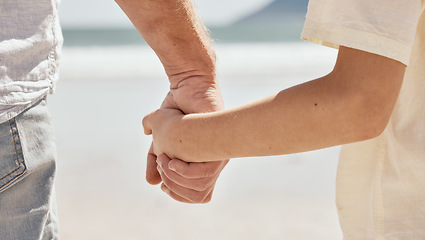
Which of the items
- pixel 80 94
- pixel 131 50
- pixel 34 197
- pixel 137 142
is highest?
pixel 34 197

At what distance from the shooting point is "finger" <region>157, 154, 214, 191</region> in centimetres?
142

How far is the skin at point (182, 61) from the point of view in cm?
155

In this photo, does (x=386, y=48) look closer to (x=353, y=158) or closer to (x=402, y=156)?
(x=402, y=156)

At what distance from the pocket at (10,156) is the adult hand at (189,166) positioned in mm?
389

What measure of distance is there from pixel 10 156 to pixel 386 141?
0.77 m

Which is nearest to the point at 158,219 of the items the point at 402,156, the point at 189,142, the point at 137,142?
the point at 137,142

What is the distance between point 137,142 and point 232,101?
1448 millimetres

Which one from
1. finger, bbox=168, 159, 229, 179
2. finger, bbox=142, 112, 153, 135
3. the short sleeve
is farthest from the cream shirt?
finger, bbox=142, 112, 153, 135

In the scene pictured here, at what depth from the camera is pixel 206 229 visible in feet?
8.95

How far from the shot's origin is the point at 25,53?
1139 mm

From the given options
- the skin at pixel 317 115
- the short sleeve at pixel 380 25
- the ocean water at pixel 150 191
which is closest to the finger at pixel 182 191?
the skin at pixel 317 115

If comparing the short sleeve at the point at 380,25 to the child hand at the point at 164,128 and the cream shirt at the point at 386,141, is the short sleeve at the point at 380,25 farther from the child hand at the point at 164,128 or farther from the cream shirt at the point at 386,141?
the child hand at the point at 164,128

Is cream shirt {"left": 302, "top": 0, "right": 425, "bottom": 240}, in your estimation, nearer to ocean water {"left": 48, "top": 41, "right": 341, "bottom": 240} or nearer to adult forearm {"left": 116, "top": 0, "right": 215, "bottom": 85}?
adult forearm {"left": 116, "top": 0, "right": 215, "bottom": 85}

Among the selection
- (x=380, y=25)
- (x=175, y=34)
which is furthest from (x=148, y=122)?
(x=380, y=25)
